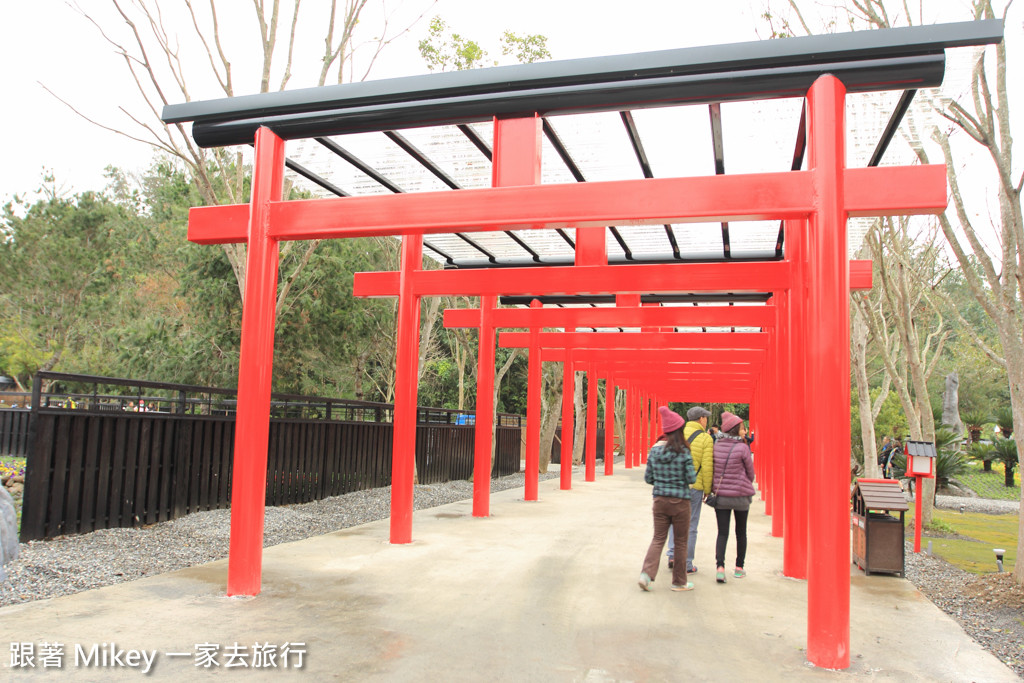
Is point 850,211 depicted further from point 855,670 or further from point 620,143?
point 855,670

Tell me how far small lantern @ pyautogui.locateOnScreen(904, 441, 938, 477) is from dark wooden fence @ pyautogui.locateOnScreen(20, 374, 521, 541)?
804 centimetres

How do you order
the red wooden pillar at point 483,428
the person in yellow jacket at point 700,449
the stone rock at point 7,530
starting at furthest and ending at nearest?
the red wooden pillar at point 483,428 < the person in yellow jacket at point 700,449 < the stone rock at point 7,530

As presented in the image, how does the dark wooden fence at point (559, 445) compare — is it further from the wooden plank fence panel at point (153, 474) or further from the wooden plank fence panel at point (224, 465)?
the wooden plank fence panel at point (153, 474)

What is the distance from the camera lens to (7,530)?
5402 mm

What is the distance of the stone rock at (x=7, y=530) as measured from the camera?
5.34m

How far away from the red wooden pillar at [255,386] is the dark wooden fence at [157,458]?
1.98m

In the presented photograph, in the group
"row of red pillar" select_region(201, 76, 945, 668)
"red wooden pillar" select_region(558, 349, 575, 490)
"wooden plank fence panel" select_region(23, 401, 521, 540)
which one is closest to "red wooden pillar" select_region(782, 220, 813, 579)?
"row of red pillar" select_region(201, 76, 945, 668)

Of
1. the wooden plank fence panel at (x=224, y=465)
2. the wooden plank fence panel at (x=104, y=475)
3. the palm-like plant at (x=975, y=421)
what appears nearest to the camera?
the wooden plank fence panel at (x=104, y=475)

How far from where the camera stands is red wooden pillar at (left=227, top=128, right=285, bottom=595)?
17.2 ft

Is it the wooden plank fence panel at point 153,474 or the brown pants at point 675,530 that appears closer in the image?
the brown pants at point 675,530

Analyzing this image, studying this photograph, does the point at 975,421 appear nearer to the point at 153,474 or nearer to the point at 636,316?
the point at 636,316

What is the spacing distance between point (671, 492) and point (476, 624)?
201 cm

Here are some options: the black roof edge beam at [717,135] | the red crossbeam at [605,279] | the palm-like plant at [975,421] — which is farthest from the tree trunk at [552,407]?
the palm-like plant at [975,421]

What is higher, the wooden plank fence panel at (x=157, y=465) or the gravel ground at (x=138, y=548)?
the wooden plank fence panel at (x=157, y=465)
